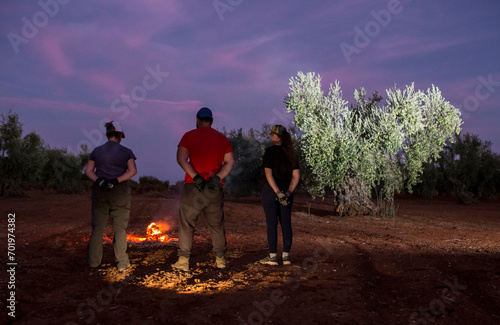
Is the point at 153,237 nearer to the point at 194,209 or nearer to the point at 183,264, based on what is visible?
the point at 183,264

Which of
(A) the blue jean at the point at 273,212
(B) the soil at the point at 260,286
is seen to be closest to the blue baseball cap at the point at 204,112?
(A) the blue jean at the point at 273,212

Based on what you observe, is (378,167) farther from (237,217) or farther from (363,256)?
(363,256)

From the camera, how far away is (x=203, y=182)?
613cm

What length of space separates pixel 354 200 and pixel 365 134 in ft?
10.6

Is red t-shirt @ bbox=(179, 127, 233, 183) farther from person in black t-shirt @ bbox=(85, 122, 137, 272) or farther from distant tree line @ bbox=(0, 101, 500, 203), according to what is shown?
distant tree line @ bbox=(0, 101, 500, 203)

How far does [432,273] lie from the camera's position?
20.7 ft

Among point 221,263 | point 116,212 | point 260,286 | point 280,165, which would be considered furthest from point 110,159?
point 260,286

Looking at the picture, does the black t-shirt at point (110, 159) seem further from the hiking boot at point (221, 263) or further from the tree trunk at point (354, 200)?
the tree trunk at point (354, 200)

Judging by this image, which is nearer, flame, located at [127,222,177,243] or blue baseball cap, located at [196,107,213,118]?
blue baseball cap, located at [196,107,213,118]

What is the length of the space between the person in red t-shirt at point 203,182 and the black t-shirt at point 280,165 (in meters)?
0.74

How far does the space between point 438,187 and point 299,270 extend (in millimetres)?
37008

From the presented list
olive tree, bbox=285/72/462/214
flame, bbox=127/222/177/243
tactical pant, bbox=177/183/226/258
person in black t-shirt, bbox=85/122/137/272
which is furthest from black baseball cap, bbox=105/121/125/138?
olive tree, bbox=285/72/462/214

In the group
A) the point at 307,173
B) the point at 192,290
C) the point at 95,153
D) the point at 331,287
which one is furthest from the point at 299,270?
the point at 307,173

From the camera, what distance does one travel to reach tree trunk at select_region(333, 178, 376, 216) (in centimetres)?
1906
